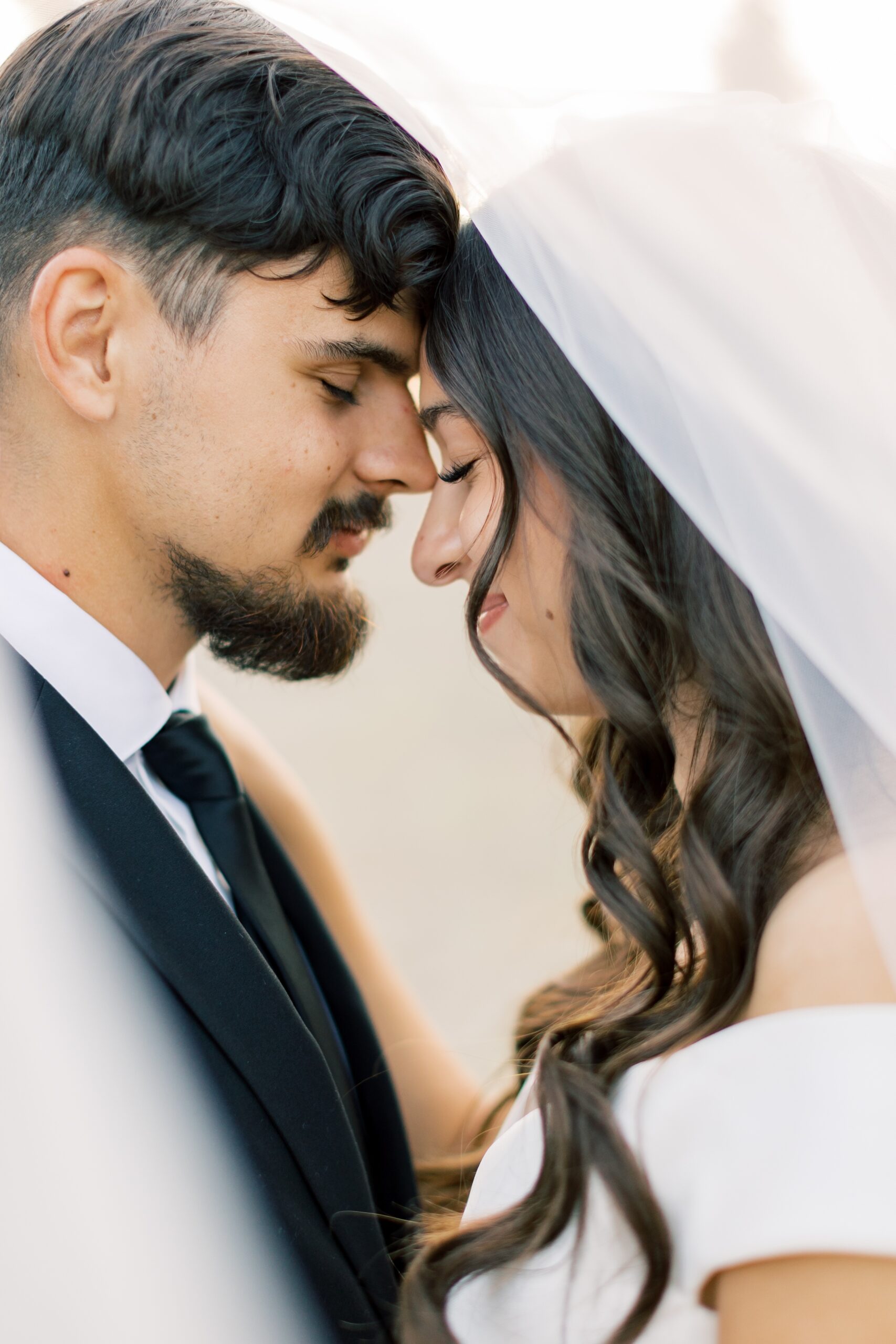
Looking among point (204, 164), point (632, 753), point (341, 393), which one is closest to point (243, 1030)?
point (632, 753)

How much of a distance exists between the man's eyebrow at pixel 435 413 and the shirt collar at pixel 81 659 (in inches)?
23.2

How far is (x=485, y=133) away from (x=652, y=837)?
1.00m

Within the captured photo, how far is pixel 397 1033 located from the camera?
6.75ft

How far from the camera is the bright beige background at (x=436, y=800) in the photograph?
14.5 feet

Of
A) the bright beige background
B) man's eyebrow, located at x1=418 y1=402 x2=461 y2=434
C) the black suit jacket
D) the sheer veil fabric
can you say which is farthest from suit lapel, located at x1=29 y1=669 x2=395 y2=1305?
the bright beige background

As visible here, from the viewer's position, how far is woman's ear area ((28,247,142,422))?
4.94ft

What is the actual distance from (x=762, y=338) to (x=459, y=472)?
0.51 metres

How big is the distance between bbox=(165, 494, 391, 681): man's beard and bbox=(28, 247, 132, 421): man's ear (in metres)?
0.26

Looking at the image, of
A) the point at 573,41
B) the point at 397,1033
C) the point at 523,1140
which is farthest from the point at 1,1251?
the point at 573,41

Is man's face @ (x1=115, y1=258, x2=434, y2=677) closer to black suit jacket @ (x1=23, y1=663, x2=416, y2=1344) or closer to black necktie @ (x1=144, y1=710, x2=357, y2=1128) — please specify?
black necktie @ (x1=144, y1=710, x2=357, y2=1128)

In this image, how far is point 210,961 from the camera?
1.31 meters

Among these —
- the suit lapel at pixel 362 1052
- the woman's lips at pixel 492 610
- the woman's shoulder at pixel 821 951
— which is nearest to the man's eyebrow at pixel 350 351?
the woman's lips at pixel 492 610

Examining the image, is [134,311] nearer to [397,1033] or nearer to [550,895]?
[397,1033]

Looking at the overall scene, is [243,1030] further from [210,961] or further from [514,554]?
[514,554]
